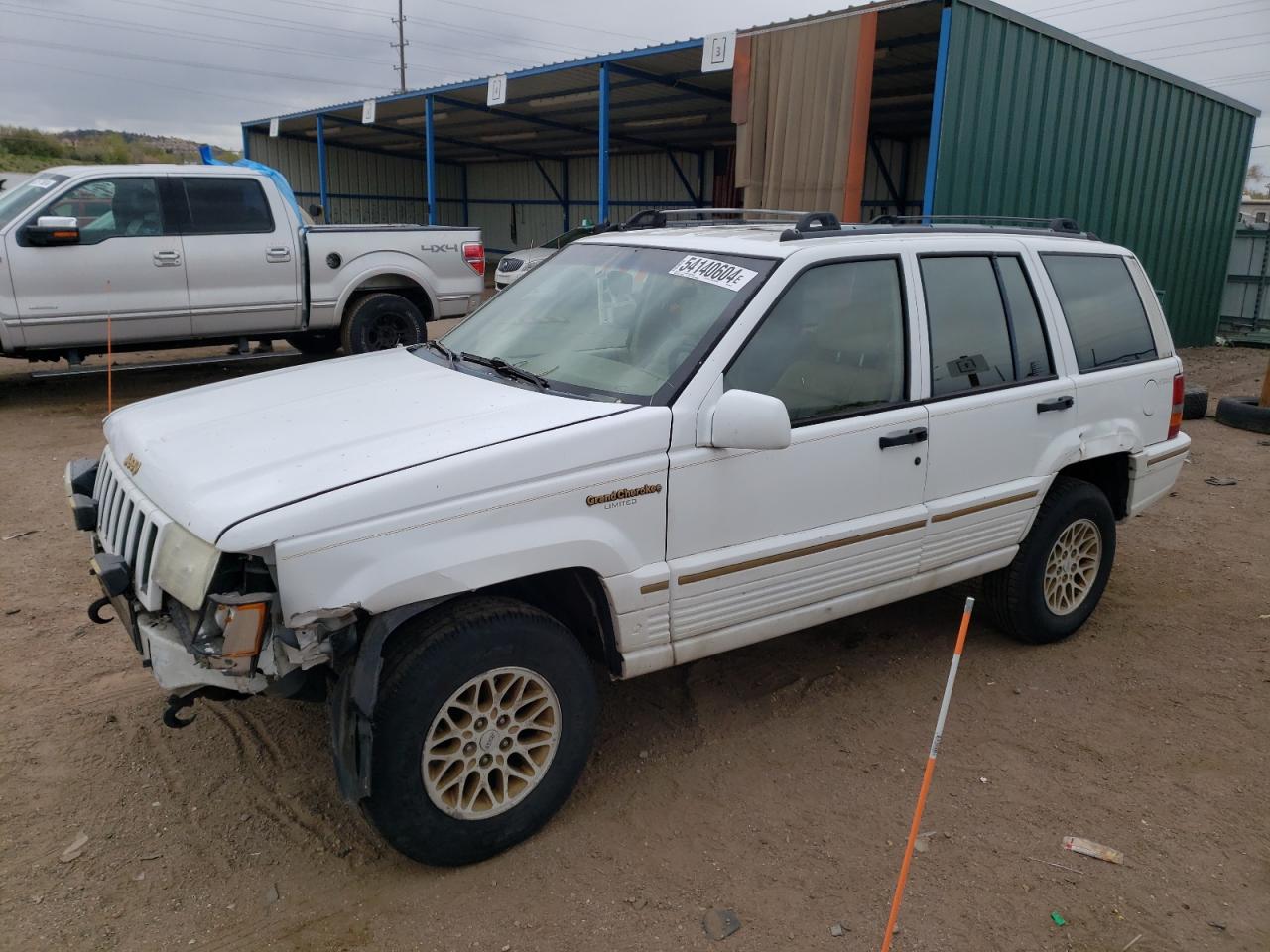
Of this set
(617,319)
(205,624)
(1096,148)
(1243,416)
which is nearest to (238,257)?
(617,319)

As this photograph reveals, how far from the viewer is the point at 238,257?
9.12 metres

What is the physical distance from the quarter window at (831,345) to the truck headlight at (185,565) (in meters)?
1.65

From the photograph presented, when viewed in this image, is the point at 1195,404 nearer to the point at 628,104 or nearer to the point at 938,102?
the point at 938,102

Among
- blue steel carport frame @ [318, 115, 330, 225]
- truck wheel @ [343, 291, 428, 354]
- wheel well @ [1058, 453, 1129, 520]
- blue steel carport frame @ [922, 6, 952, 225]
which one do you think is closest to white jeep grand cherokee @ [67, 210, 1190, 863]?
wheel well @ [1058, 453, 1129, 520]

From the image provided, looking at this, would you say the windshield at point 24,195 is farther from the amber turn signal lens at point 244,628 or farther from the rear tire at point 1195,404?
the rear tire at point 1195,404

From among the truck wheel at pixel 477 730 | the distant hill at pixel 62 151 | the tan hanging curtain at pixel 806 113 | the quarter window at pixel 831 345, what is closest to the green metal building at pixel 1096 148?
the tan hanging curtain at pixel 806 113

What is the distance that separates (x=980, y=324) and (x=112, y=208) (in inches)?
308

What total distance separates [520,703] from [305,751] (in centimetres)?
108

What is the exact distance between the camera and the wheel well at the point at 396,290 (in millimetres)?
10000

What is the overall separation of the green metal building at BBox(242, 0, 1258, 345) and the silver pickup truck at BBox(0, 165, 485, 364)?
389cm

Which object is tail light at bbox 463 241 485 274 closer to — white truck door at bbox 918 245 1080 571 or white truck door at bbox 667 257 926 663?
Answer: white truck door at bbox 918 245 1080 571

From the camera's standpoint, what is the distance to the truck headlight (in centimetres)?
246

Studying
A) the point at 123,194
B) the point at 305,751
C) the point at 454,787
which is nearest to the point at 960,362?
the point at 454,787

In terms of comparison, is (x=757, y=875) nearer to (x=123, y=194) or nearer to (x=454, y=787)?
(x=454, y=787)
